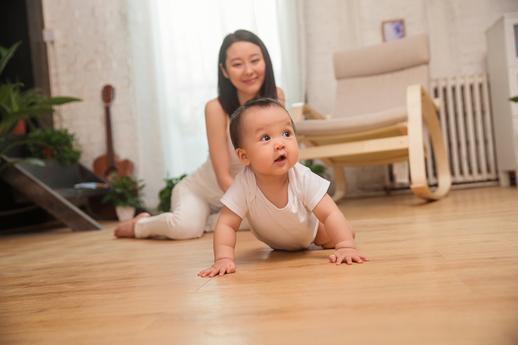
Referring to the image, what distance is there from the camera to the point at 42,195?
2.59 metres

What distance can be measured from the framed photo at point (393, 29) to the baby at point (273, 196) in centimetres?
236

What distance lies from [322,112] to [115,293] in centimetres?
256

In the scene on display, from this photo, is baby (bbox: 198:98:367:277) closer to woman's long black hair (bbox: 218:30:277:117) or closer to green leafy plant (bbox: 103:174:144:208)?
woman's long black hair (bbox: 218:30:277:117)

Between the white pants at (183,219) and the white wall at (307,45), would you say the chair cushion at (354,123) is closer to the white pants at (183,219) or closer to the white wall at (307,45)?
the white pants at (183,219)

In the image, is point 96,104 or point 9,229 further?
point 96,104

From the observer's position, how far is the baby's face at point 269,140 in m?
1.00

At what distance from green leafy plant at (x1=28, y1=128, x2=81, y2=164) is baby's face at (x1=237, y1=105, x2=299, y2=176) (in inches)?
101

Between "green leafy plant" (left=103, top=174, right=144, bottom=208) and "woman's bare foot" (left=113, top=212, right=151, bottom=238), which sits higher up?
"green leafy plant" (left=103, top=174, right=144, bottom=208)

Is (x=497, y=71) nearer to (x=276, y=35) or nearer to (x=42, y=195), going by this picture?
(x=276, y=35)

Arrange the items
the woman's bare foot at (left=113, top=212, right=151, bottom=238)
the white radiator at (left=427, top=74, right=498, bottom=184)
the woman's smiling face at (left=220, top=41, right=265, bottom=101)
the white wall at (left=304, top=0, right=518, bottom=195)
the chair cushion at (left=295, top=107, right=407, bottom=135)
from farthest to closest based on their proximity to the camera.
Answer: the white wall at (left=304, top=0, right=518, bottom=195) → the white radiator at (left=427, top=74, right=498, bottom=184) → the chair cushion at (left=295, top=107, right=407, bottom=135) → the woman's bare foot at (left=113, top=212, right=151, bottom=238) → the woman's smiling face at (left=220, top=41, right=265, bottom=101)

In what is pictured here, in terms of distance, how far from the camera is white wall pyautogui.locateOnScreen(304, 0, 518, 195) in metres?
3.13

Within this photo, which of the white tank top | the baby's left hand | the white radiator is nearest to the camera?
the baby's left hand

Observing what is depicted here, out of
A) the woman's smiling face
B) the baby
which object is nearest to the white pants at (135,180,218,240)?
the woman's smiling face

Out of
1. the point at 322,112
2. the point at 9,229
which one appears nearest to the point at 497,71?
the point at 322,112
